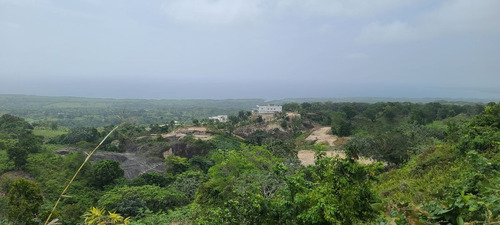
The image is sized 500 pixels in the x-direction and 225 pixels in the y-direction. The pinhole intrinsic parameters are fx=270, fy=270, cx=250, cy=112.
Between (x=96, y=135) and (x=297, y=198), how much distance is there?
2947 cm

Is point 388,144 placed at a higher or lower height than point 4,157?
higher

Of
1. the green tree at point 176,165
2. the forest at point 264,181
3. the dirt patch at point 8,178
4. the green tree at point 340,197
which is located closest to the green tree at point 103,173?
the forest at point 264,181

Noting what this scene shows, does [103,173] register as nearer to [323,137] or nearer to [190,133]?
[190,133]

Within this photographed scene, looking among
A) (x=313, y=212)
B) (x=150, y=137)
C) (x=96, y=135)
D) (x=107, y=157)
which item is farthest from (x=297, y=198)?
(x=96, y=135)

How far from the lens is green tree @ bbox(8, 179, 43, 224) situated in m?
7.08

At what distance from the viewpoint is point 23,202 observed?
23.8 ft

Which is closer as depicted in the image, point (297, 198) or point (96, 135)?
point (297, 198)

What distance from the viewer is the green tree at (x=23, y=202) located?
7.08m

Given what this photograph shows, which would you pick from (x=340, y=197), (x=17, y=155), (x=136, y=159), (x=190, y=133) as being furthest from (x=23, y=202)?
A: (x=190, y=133)

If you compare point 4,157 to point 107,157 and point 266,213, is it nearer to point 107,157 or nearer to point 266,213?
point 107,157

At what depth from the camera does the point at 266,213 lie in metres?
3.31

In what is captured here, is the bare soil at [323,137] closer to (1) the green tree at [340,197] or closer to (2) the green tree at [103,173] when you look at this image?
(2) the green tree at [103,173]

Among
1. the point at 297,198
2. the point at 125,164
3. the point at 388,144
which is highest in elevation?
the point at 297,198

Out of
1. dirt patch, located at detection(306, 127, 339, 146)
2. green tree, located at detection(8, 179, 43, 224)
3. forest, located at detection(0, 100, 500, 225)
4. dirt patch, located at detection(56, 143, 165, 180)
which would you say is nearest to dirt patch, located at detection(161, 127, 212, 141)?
forest, located at detection(0, 100, 500, 225)
